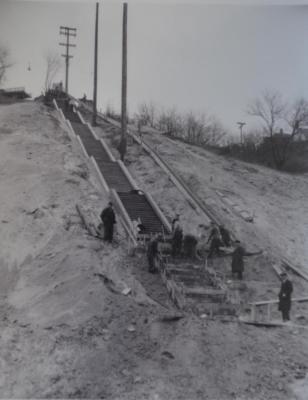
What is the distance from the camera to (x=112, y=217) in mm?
13102

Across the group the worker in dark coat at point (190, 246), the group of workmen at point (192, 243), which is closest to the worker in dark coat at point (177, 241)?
the group of workmen at point (192, 243)

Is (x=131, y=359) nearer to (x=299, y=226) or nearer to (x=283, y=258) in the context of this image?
(x=283, y=258)

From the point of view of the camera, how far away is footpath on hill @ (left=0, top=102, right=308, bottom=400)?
26.5ft

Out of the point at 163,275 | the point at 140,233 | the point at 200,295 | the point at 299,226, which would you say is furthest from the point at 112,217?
the point at 299,226

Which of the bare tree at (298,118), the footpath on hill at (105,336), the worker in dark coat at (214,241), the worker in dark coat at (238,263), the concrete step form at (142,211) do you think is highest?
the bare tree at (298,118)

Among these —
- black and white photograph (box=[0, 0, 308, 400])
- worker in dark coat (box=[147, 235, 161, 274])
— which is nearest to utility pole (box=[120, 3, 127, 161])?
black and white photograph (box=[0, 0, 308, 400])

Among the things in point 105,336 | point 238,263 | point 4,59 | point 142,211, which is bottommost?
point 105,336

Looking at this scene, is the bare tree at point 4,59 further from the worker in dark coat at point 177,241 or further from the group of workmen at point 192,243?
the worker in dark coat at point 177,241

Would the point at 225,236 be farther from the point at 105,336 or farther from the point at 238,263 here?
the point at 105,336

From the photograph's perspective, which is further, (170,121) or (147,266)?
(170,121)

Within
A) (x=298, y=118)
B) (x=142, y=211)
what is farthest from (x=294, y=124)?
(x=142, y=211)

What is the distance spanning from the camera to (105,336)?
923cm

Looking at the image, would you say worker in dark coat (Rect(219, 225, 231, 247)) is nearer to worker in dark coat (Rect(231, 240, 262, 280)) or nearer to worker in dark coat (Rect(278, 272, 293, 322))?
worker in dark coat (Rect(231, 240, 262, 280))

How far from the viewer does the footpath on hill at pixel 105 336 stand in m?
8.08
